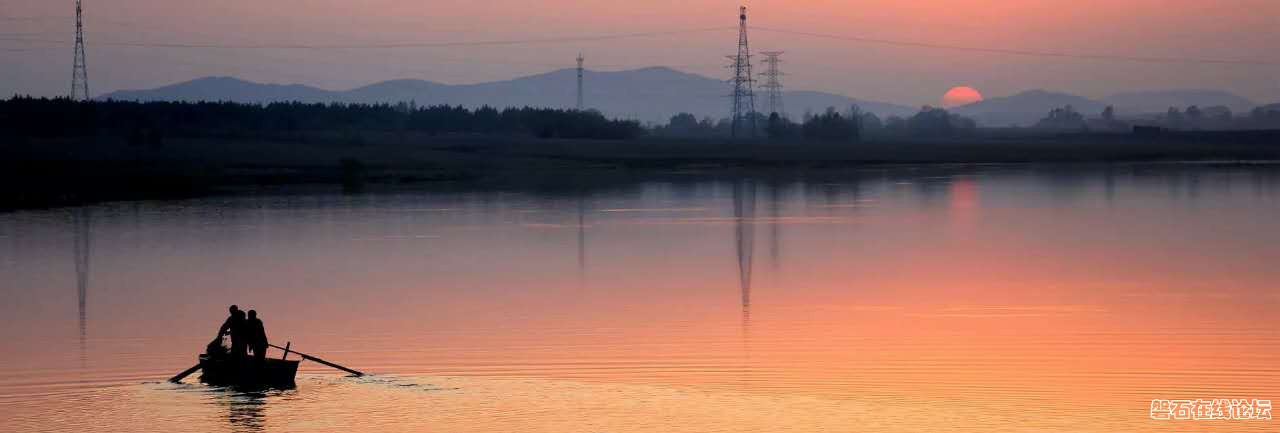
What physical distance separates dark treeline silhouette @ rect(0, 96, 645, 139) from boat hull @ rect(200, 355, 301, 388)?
64670 mm

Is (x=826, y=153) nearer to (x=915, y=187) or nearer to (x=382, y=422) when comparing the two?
(x=915, y=187)

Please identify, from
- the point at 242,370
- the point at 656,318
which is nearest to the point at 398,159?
the point at 656,318

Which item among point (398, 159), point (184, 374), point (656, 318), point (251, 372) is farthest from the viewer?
point (398, 159)

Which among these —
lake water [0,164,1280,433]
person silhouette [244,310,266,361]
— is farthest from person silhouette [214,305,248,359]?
lake water [0,164,1280,433]

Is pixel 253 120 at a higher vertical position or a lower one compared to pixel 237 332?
higher

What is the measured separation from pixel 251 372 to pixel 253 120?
97.3m

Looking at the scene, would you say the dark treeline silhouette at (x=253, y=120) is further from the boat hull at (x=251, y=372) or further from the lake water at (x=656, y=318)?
the boat hull at (x=251, y=372)

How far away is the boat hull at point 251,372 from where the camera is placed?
17.9 m

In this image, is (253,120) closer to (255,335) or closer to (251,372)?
(255,335)

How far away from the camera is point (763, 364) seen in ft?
64.8

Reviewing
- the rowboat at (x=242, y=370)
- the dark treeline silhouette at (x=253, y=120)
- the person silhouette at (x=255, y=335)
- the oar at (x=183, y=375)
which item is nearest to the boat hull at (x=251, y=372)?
the rowboat at (x=242, y=370)

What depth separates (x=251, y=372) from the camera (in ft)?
58.7

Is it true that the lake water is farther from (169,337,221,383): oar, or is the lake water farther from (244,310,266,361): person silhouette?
(244,310,266,361): person silhouette

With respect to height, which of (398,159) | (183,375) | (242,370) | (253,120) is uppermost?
(253,120)
